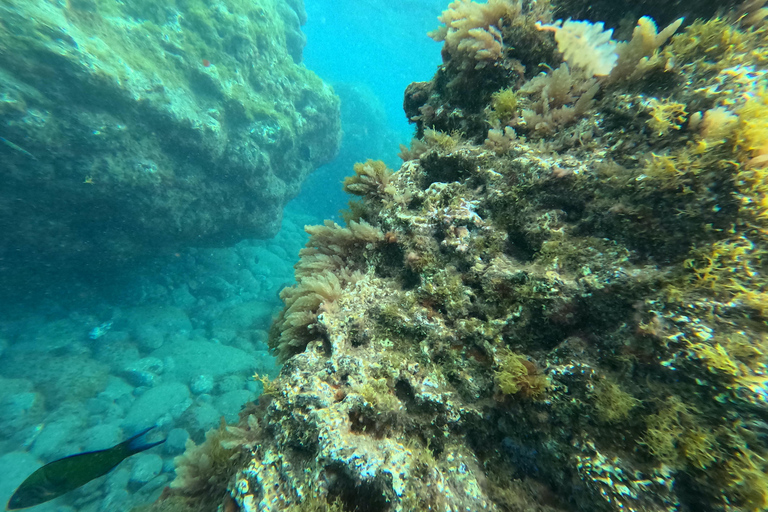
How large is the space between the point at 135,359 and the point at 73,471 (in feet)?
25.8

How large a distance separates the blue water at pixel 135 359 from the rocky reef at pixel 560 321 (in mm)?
6606

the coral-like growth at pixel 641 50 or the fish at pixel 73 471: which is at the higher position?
the coral-like growth at pixel 641 50

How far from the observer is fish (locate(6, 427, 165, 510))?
4156mm

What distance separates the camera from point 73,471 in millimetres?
4223

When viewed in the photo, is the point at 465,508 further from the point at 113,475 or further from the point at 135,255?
Answer: the point at 135,255

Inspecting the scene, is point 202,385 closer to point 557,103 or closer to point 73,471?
point 73,471

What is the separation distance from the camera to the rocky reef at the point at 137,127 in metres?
7.80

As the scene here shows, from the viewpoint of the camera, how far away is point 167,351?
11305 mm

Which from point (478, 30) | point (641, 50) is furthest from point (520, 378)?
point (478, 30)

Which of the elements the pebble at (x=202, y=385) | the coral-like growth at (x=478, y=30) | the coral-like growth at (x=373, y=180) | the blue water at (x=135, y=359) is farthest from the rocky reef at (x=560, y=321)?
the pebble at (x=202, y=385)

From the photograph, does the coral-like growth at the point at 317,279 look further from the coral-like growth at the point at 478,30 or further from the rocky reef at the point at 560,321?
the coral-like growth at the point at 478,30

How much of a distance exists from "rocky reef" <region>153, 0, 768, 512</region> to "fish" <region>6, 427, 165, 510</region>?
2272mm

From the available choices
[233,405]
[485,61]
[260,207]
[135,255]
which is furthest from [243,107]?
[485,61]

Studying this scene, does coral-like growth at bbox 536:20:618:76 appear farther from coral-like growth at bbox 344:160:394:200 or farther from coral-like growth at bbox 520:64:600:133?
coral-like growth at bbox 344:160:394:200
